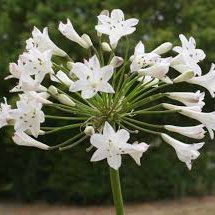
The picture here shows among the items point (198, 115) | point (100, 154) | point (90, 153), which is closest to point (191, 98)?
point (198, 115)

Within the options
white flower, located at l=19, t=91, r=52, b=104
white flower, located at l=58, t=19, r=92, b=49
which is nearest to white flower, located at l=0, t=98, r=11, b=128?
white flower, located at l=19, t=91, r=52, b=104

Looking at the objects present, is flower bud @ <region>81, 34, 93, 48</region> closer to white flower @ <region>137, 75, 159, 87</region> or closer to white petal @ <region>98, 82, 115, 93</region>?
white flower @ <region>137, 75, 159, 87</region>

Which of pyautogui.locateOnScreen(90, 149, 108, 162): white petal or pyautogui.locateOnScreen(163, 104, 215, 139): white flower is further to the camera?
pyautogui.locateOnScreen(163, 104, 215, 139): white flower

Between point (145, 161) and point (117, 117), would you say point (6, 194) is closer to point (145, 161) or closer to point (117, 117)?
point (145, 161)

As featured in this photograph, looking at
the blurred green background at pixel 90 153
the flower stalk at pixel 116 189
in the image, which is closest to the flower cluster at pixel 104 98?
the flower stalk at pixel 116 189

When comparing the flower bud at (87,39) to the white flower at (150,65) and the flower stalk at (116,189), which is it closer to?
the white flower at (150,65)

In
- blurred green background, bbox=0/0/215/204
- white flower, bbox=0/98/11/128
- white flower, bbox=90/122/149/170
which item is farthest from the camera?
blurred green background, bbox=0/0/215/204
